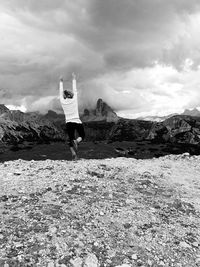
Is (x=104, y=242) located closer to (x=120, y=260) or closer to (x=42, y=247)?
(x=120, y=260)

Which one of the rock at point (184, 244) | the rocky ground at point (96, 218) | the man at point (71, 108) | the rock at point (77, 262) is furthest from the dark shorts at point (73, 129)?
the rock at point (77, 262)

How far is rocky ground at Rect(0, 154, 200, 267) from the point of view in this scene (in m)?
8.16

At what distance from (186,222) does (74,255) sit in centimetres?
425

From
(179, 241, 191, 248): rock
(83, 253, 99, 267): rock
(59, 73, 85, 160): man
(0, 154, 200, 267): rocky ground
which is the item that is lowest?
(179, 241, 191, 248): rock

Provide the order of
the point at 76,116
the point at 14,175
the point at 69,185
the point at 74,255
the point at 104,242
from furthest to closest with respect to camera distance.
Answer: the point at 76,116 < the point at 14,175 < the point at 69,185 < the point at 104,242 < the point at 74,255

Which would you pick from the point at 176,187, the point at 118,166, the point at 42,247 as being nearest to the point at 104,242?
the point at 42,247

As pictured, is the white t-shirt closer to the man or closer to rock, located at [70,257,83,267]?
the man

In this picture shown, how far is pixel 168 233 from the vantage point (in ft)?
31.9

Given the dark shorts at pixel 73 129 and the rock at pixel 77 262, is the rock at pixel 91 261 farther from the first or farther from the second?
the dark shorts at pixel 73 129

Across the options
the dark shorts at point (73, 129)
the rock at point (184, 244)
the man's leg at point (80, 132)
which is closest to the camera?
the rock at point (184, 244)

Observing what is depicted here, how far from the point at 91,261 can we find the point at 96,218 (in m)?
2.18

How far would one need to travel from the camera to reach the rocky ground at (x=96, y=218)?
8.16 meters

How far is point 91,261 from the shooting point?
790 centimetres

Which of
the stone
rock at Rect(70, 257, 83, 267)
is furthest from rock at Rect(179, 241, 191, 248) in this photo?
rock at Rect(70, 257, 83, 267)
